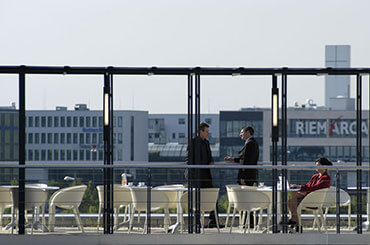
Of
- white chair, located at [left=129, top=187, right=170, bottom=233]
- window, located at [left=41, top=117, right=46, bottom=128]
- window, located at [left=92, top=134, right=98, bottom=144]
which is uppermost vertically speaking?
window, located at [left=41, top=117, right=46, bottom=128]

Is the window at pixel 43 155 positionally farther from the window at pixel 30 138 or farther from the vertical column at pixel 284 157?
the vertical column at pixel 284 157

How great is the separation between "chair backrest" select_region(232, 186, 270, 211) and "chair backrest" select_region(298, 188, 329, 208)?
443mm

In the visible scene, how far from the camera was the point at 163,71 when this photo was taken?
1135 cm

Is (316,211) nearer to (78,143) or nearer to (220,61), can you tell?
(78,143)

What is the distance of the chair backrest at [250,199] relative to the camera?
11.4 metres

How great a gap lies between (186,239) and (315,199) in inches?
59.7

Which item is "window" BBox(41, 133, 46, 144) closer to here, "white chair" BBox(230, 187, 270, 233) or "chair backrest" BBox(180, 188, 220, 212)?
"chair backrest" BBox(180, 188, 220, 212)

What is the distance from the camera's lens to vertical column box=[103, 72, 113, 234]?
11320mm

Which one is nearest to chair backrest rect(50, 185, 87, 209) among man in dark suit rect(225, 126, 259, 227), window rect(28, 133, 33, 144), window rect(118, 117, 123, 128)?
window rect(28, 133, 33, 144)

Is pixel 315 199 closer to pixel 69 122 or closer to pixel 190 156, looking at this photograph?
pixel 190 156

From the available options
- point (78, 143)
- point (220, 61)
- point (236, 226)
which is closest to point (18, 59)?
point (220, 61)

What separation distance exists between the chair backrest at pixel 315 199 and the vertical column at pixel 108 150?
6.84 ft

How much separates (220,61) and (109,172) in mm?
27398

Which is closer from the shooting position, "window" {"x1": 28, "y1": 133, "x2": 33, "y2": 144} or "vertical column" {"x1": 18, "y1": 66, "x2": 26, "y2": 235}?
"vertical column" {"x1": 18, "y1": 66, "x2": 26, "y2": 235}
